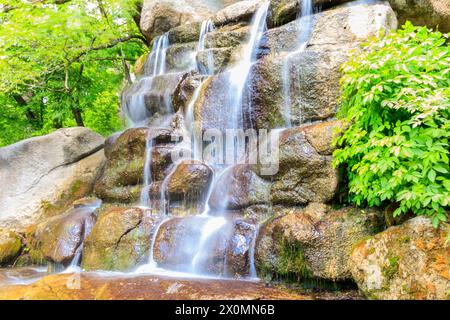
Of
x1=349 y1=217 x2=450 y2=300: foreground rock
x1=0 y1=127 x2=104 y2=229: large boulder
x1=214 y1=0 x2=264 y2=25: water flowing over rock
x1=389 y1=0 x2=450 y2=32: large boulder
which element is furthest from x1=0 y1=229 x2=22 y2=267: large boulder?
x1=389 y1=0 x2=450 y2=32: large boulder

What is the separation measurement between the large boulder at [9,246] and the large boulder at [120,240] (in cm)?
234

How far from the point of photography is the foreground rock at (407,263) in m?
3.42

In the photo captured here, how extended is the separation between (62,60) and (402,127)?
932 cm

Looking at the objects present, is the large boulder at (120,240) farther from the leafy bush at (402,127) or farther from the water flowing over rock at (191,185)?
the leafy bush at (402,127)

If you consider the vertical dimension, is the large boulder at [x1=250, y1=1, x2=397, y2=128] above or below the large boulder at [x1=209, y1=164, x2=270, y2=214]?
above

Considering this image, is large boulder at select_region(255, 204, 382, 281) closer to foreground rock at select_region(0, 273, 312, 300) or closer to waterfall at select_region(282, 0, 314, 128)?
foreground rock at select_region(0, 273, 312, 300)

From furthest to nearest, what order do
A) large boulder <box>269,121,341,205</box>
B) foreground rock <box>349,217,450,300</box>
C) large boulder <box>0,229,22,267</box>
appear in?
large boulder <box>0,229,22,267</box> → large boulder <box>269,121,341,205</box> → foreground rock <box>349,217,450,300</box>

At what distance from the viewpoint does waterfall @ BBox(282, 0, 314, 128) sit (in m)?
6.35

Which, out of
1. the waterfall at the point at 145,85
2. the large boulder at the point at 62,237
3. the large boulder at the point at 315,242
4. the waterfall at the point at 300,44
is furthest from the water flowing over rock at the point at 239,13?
the large boulder at the point at 315,242

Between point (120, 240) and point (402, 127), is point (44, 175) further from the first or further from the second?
point (402, 127)

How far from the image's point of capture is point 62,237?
6.53m

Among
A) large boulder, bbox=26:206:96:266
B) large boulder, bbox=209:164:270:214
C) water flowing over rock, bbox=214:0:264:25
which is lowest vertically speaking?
large boulder, bbox=26:206:96:266

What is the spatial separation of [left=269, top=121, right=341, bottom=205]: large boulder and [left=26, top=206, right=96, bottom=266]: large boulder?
12.7 ft
